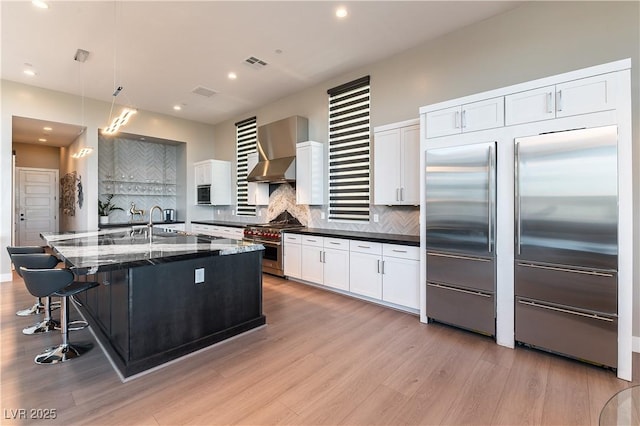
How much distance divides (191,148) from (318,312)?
5968mm

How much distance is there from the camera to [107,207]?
701 cm

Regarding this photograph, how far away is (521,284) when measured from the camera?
2.76 meters

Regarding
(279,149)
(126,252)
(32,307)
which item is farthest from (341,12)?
(32,307)

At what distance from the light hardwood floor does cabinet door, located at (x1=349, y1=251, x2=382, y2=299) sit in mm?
814

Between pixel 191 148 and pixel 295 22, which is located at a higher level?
pixel 295 22

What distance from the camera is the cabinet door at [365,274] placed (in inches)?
154

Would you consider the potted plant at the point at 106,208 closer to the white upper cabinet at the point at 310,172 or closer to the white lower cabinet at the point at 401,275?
the white upper cabinet at the point at 310,172

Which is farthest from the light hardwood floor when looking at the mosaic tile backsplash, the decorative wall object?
the decorative wall object

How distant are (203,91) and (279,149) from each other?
1.86 meters

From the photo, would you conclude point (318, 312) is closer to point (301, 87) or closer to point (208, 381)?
point (208, 381)

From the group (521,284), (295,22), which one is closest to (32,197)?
(295,22)

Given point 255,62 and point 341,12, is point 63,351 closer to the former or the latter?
point 255,62

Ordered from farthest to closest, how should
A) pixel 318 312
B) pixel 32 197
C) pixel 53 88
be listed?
1. pixel 32 197
2. pixel 53 88
3. pixel 318 312

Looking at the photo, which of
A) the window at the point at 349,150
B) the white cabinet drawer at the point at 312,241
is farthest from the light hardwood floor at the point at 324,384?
the window at the point at 349,150
